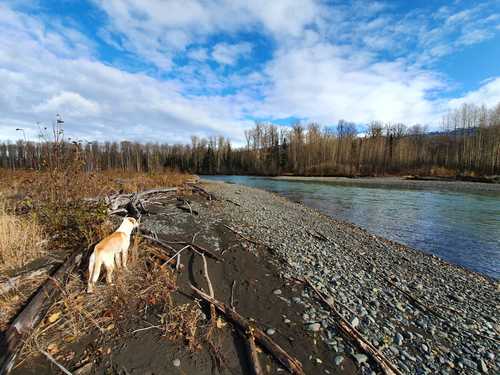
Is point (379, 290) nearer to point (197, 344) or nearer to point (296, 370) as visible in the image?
point (296, 370)

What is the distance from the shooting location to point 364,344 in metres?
3.24

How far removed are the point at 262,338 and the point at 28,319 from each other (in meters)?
2.98

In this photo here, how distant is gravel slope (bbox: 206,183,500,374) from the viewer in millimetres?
3361

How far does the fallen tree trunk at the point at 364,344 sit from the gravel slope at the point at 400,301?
10cm

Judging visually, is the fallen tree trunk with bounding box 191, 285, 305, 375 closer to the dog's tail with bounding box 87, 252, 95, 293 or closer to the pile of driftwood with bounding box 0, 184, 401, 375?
the pile of driftwood with bounding box 0, 184, 401, 375

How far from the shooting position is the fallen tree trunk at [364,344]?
2.92 m

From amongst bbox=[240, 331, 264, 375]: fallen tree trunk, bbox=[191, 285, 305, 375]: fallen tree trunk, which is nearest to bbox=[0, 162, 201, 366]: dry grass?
bbox=[191, 285, 305, 375]: fallen tree trunk

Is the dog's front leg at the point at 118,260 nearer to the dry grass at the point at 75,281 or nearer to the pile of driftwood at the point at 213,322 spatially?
the dry grass at the point at 75,281

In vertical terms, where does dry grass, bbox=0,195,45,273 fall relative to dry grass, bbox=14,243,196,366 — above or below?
above

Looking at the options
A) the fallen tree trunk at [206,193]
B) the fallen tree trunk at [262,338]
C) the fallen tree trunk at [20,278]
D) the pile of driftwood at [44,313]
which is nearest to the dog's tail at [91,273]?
the pile of driftwood at [44,313]

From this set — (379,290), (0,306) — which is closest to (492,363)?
(379,290)

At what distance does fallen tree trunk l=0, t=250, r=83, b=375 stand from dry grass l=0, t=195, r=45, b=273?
1265 mm

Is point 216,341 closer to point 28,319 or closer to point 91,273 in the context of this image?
point 91,273

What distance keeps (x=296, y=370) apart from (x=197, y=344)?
1254 millimetres
